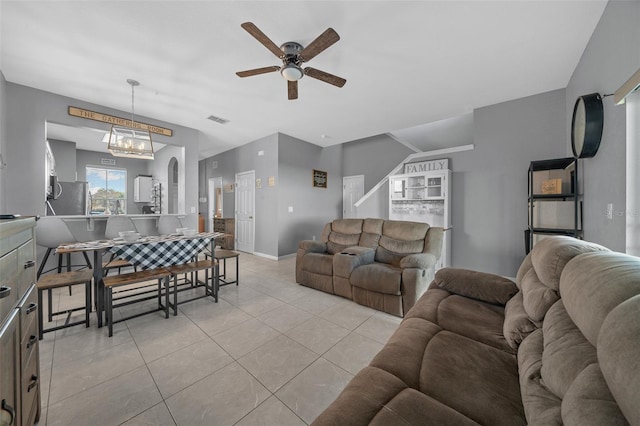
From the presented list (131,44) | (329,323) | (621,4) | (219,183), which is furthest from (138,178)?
(621,4)

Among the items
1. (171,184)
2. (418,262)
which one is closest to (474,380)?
(418,262)

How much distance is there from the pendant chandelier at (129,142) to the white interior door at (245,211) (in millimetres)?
2661

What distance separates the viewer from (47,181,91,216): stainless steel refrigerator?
4.46 m

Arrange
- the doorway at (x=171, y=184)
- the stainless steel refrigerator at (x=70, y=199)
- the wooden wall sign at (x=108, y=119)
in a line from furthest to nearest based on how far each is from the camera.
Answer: the doorway at (x=171, y=184)
the stainless steel refrigerator at (x=70, y=199)
the wooden wall sign at (x=108, y=119)

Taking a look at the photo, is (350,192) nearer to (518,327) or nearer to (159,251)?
(159,251)

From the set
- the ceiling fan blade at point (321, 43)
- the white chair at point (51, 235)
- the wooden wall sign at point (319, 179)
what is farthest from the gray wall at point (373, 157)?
the white chair at point (51, 235)

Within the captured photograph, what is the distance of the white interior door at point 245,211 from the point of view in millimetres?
6016

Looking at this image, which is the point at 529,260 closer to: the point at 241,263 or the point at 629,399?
the point at 629,399

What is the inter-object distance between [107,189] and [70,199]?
359 centimetres

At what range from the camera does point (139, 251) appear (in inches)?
101

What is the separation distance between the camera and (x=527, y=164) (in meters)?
3.68

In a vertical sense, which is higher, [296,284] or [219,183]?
[219,183]

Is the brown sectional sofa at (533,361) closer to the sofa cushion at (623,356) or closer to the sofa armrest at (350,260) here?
the sofa cushion at (623,356)

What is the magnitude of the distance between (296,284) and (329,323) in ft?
4.22
